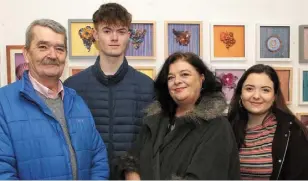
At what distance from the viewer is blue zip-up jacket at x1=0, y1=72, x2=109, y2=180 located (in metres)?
1.32

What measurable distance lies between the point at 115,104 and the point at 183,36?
958 mm

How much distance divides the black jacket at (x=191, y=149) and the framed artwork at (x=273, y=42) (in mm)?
1172

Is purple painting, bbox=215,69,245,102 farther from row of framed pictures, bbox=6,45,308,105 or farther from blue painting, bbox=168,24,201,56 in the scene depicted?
blue painting, bbox=168,24,201,56

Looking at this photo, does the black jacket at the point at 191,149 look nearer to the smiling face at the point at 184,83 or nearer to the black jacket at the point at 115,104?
the smiling face at the point at 184,83

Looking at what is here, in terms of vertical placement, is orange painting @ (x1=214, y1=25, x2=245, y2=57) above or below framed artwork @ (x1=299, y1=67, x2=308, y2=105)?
above

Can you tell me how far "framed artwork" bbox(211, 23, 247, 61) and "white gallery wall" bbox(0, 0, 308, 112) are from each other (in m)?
0.03

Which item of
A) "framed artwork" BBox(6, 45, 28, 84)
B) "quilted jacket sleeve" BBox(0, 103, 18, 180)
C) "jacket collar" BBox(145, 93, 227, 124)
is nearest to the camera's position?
"quilted jacket sleeve" BBox(0, 103, 18, 180)

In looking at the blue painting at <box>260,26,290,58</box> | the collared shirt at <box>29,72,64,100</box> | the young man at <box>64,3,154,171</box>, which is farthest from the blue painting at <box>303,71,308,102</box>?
the collared shirt at <box>29,72,64,100</box>

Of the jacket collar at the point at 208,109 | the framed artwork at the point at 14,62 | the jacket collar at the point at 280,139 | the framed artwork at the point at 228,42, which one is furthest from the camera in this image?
the framed artwork at the point at 228,42

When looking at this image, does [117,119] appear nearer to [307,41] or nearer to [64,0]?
[64,0]

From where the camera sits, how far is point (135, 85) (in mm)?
1857

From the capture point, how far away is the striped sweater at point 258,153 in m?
1.69

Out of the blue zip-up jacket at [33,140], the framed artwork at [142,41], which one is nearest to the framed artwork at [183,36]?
the framed artwork at [142,41]

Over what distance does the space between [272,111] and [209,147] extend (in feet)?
2.14
